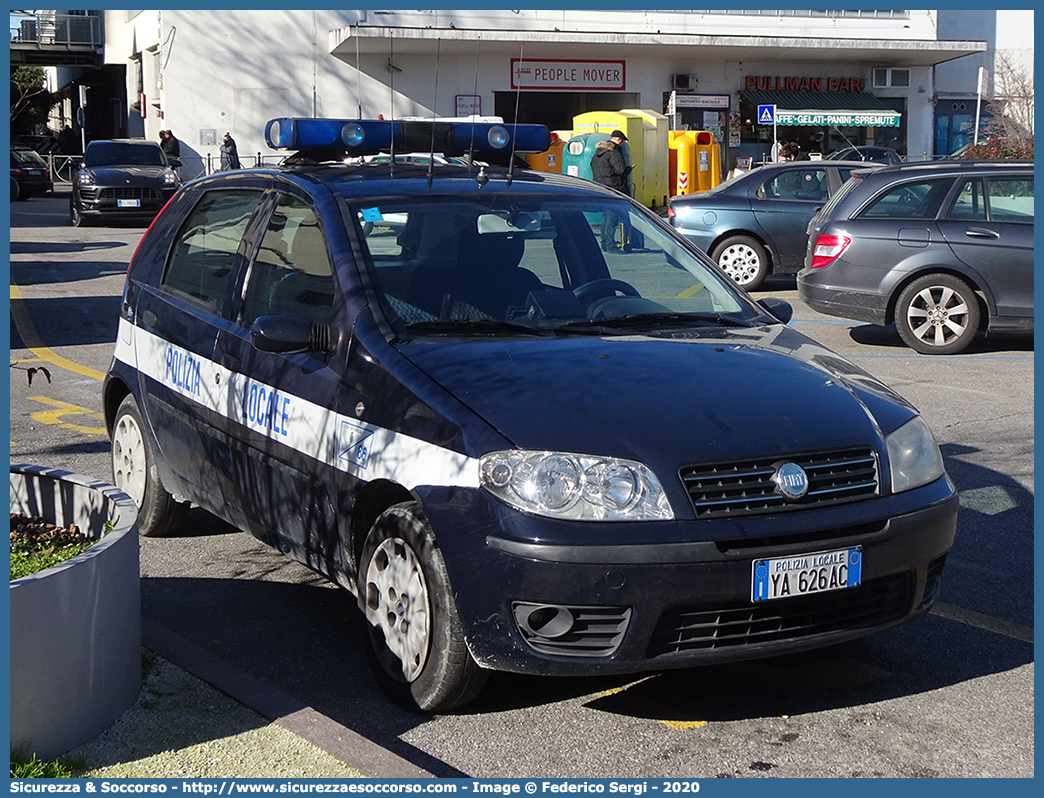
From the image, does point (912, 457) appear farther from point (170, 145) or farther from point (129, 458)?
point (170, 145)

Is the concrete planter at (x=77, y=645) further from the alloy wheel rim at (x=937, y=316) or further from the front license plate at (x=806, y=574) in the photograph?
the alloy wheel rim at (x=937, y=316)

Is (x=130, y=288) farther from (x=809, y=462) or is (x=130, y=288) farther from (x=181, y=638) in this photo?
(x=809, y=462)

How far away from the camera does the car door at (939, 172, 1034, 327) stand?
10.9m

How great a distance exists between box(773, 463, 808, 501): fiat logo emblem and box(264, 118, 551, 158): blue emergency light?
2.56 m

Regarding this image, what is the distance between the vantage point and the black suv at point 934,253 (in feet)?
36.1

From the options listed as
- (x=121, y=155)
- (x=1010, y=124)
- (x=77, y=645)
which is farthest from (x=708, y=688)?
(x=1010, y=124)

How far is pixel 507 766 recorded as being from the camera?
3641 millimetres

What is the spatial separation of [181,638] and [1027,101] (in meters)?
30.2

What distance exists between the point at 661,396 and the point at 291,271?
5.54ft

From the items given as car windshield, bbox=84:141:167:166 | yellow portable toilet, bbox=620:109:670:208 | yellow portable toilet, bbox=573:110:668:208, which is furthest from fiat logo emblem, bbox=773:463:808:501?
yellow portable toilet, bbox=620:109:670:208

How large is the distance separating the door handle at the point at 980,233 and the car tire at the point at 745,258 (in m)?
4.55

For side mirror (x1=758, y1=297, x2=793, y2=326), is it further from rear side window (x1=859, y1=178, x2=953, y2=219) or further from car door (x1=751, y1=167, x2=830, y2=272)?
car door (x1=751, y1=167, x2=830, y2=272)

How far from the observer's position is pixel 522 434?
12.2 feet

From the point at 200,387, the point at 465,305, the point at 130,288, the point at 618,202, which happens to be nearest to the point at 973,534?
the point at 618,202
